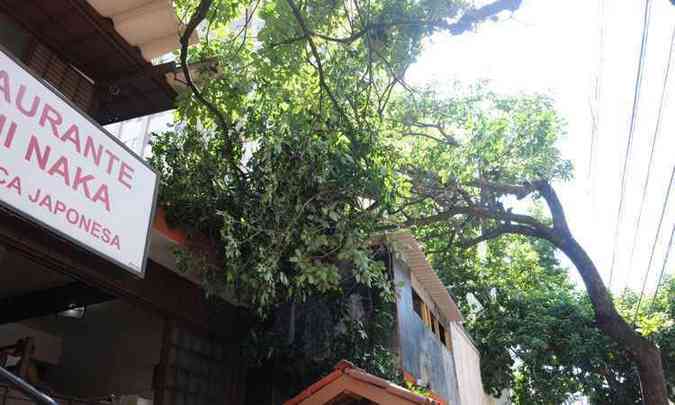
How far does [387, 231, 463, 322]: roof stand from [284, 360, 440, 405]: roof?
8.72 ft

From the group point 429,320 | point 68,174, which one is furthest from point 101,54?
point 429,320

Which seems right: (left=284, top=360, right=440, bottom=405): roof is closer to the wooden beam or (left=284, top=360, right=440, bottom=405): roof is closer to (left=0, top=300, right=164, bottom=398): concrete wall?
(left=0, top=300, right=164, bottom=398): concrete wall

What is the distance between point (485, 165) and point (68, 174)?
9.39 m

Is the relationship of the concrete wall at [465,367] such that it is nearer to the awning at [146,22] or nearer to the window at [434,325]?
the window at [434,325]

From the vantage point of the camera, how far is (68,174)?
3262mm

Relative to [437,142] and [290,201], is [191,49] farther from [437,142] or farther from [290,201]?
[437,142]

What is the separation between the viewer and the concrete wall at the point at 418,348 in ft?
26.6

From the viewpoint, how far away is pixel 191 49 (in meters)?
7.51

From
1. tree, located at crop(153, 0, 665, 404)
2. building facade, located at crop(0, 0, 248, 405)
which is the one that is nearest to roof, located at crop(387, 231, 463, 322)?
tree, located at crop(153, 0, 665, 404)

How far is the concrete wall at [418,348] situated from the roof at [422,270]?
0.22 metres

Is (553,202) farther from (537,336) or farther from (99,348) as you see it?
(99,348)

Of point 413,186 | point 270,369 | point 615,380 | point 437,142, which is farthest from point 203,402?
point 615,380

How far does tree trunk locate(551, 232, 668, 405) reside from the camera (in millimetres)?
9781

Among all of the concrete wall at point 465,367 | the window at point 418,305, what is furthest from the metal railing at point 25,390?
the concrete wall at point 465,367
